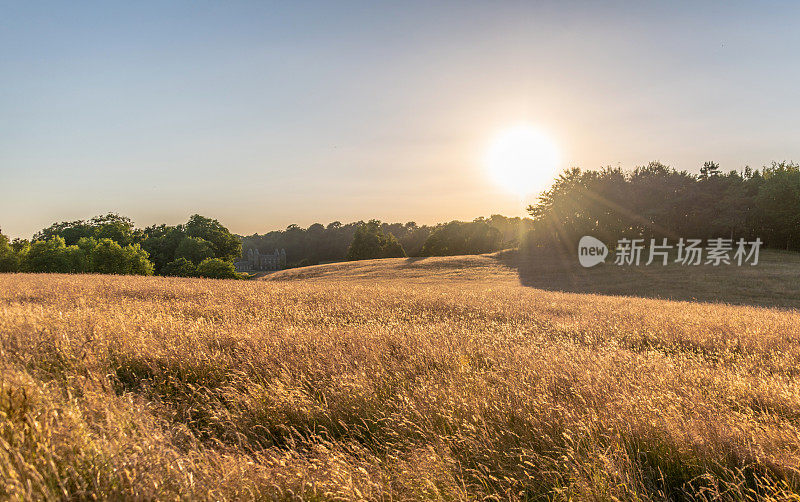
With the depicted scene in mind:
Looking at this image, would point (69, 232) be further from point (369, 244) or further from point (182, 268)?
point (369, 244)

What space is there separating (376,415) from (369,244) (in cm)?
7420

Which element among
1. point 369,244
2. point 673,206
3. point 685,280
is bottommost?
point 685,280

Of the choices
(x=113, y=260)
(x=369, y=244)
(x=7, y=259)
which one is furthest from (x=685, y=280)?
(x=7, y=259)

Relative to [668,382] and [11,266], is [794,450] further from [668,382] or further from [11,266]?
[11,266]

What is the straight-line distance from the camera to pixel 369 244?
77062mm

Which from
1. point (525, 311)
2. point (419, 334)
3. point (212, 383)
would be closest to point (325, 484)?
point (212, 383)

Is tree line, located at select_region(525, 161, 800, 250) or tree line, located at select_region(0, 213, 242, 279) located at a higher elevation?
tree line, located at select_region(525, 161, 800, 250)

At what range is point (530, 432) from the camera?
2805 millimetres

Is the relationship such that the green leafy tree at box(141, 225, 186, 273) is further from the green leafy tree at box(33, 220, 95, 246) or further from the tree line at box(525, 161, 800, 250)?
the tree line at box(525, 161, 800, 250)

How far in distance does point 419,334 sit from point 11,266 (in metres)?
45.9

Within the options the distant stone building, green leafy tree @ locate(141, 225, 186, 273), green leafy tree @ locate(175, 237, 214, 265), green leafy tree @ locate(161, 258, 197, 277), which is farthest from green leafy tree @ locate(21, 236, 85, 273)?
the distant stone building

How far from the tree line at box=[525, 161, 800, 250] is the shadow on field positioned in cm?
684

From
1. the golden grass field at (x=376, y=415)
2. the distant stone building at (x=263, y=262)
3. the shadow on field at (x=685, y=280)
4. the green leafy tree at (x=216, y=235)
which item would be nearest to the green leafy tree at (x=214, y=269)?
the green leafy tree at (x=216, y=235)

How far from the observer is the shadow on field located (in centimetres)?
2364
